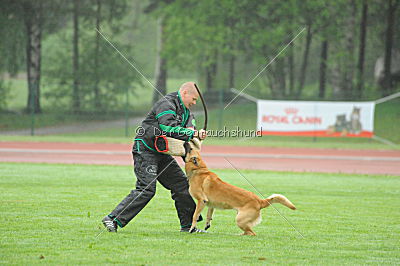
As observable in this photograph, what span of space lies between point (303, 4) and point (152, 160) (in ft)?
91.8

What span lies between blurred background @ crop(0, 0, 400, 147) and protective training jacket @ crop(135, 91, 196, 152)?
2036 centimetres

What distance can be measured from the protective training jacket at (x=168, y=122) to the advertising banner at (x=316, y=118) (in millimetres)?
17117

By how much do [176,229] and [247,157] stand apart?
39.4ft

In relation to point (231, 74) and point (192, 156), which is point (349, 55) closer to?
point (231, 74)

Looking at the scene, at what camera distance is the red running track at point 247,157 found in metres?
17.1

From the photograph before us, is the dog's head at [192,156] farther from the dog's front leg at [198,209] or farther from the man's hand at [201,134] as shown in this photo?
the dog's front leg at [198,209]

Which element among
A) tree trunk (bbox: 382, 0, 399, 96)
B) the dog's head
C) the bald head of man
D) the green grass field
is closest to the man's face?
the bald head of man

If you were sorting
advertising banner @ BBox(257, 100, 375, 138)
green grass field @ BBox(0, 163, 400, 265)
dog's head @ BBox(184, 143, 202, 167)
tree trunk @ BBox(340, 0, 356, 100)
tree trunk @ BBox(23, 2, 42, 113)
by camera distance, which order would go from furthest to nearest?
1. tree trunk @ BBox(340, 0, 356, 100)
2. tree trunk @ BBox(23, 2, 42, 113)
3. advertising banner @ BBox(257, 100, 375, 138)
4. dog's head @ BBox(184, 143, 202, 167)
5. green grass field @ BBox(0, 163, 400, 265)

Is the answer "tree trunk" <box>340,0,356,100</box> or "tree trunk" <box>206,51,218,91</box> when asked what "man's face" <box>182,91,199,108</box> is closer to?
"tree trunk" <box>340,0,356,100</box>

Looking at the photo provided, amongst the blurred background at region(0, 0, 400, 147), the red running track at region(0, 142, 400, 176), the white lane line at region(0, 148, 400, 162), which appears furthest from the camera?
the blurred background at region(0, 0, 400, 147)

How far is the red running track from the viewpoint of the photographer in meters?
17.1

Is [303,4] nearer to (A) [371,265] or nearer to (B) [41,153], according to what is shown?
(B) [41,153]

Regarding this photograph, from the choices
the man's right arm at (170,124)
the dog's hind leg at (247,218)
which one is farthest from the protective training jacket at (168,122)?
the dog's hind leg at (247,218)

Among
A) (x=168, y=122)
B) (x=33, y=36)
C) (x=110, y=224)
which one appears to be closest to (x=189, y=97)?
(x=168, y=122)
